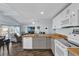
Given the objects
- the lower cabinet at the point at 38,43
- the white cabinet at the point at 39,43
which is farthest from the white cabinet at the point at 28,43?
the white cabinet at the point at 39,43

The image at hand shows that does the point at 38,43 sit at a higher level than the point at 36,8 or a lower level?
lower

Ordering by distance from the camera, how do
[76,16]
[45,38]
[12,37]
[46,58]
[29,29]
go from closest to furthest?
[46,58], [76,16], [45,38], [12,37], [29,29]

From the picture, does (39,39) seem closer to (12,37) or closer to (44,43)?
(44,43)

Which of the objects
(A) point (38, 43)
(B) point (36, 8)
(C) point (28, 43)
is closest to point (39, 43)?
(A) point (38, 43)

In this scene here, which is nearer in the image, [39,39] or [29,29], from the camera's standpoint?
[39,39]

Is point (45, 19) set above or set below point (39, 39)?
above

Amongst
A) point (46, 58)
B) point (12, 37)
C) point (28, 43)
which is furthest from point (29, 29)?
point (46, 58)

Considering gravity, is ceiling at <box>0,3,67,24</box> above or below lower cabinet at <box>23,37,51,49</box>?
above

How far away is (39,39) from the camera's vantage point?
247 inches

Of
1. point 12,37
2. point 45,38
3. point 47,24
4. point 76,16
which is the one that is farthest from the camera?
point 12,37

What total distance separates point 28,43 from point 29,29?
42.6 feet

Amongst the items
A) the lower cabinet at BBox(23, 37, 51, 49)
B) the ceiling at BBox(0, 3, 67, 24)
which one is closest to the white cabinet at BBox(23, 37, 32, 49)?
the lower cabinet at BBox(23, 37, 51, 49)

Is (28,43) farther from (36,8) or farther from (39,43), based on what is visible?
(36,8)

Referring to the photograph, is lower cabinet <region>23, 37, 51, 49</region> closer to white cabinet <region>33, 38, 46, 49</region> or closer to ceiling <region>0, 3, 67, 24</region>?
white cabinet <region>33, 38, 46, 49</region>
